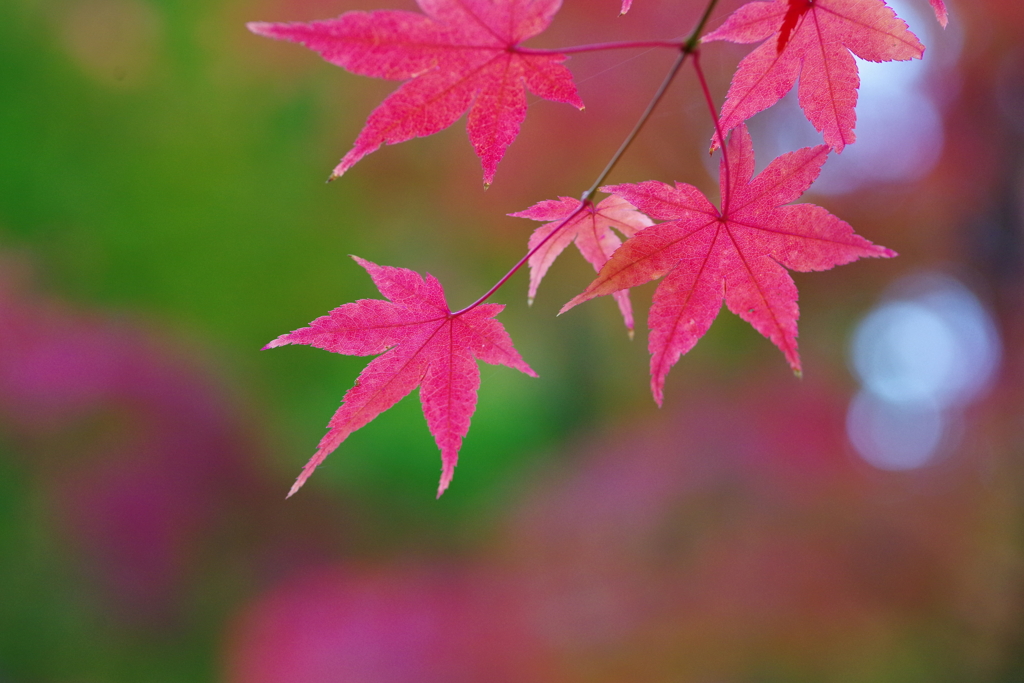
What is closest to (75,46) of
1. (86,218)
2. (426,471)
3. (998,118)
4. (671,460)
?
(86,218)

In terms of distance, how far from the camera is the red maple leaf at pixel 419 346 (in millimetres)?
542

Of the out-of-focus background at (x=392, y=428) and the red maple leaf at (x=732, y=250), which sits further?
the out-of-focus background at (x=392, y=428)

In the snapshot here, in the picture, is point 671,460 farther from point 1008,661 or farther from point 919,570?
point 1008,661

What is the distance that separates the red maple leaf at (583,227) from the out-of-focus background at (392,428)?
189 cm

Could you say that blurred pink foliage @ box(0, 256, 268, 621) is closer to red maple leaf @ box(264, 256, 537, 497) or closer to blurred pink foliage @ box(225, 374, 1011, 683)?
blurred pink foliage @ box(225, 374, 1011, 683)

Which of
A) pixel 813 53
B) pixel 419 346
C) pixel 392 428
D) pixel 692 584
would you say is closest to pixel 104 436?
pixel 392 428

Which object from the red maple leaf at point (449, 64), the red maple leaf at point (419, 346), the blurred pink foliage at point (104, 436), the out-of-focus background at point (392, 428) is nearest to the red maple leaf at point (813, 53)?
the red maple leaf at point (449, 64)

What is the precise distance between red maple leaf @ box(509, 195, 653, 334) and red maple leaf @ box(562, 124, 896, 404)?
0.06 meters

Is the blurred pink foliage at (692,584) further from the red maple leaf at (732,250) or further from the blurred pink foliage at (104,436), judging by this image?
the red maple leaf at (732,250)

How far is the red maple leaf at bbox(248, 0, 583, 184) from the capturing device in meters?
0.41

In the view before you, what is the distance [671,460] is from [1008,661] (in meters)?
1.24

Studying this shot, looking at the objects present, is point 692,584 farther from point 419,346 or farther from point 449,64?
point 449,64

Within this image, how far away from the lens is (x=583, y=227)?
0.62 meters

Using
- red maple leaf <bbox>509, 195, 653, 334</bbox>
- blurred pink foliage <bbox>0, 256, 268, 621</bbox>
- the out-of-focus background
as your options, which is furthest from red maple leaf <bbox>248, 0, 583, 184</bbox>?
blurred pink foliage <bbox>0, 256, 268, 621</bbox>
